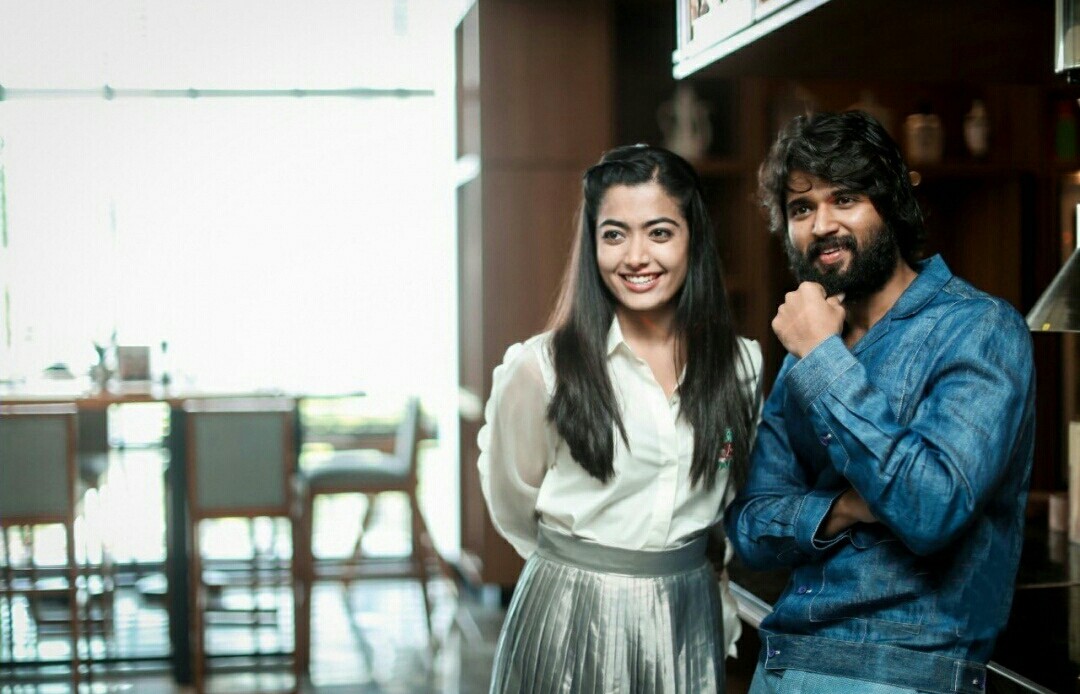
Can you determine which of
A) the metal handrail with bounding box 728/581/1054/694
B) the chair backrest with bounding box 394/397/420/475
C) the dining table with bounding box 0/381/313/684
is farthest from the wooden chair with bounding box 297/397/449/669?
the metal handrail with bounding box 728/581/1054/694

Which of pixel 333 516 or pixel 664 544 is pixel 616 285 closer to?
pixel 664 544

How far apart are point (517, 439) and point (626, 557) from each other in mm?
294

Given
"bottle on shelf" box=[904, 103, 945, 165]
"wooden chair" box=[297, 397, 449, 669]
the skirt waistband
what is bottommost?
"wooden chair" box=[297, 397, 449, 669]

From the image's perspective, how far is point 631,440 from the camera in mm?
1949

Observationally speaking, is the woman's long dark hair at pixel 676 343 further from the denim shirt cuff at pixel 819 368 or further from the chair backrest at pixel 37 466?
the chair backrest at pixel 37 466

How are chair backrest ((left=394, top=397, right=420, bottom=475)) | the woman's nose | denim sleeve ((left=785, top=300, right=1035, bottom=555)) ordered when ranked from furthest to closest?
chair backrest ((left=394, top=397, right=420, bottom=475)) < the woman's nose < denim sleeve ((left=785, top=300, right=1035, bottom=555))

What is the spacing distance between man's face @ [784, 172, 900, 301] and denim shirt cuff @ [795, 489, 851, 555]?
0.90ft

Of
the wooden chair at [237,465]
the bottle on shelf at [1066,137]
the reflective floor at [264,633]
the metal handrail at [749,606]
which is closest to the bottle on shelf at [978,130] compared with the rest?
the bottle on shelf at [1066,137]

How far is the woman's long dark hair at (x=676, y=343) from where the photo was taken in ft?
6.30

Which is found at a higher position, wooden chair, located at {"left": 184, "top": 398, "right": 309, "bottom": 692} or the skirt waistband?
the skirt waistband

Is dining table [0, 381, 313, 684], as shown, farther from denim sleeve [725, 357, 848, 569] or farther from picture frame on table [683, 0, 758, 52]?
denim sleeve [725, 357, 848, 569]

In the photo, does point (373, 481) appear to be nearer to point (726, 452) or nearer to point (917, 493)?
point (726, 452)

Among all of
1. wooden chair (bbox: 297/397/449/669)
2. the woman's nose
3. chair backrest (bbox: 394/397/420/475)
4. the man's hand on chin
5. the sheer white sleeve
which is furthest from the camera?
chair backrest (bbox: 394/397/420/475)

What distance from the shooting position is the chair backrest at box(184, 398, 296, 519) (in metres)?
4.27
